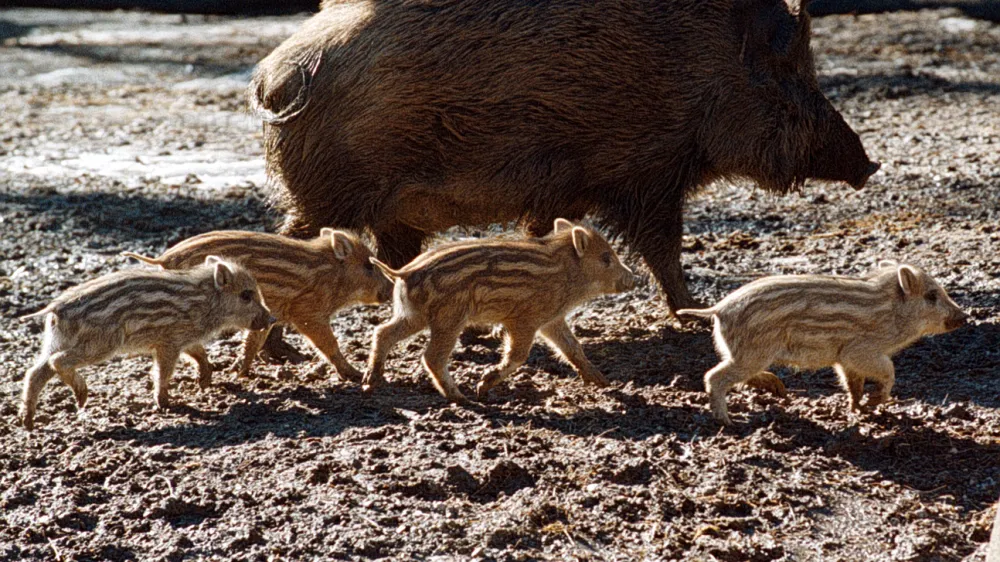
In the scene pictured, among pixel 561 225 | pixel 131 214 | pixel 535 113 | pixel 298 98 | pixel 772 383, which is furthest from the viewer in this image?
pixel 131 214

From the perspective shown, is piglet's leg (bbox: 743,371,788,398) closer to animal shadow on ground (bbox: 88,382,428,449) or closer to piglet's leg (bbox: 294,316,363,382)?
animal shadow on ground (bbox: 88,382,428,449)

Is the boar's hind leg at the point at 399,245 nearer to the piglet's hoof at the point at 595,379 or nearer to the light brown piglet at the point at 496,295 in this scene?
the light brown piglet at the point at 496,295

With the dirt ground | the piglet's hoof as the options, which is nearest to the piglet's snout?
the dirt ground

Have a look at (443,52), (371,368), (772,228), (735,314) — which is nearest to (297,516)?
(371,368)

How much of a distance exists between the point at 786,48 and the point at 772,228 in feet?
5.16

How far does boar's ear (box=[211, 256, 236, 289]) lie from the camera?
209 inches

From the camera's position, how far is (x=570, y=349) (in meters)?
5.42

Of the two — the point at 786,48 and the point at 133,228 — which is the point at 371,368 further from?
the point at 133,228

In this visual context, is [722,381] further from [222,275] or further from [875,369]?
[222,275]

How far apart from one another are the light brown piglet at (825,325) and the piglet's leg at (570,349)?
695 millimetres

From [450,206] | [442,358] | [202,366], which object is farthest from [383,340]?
[450,206]

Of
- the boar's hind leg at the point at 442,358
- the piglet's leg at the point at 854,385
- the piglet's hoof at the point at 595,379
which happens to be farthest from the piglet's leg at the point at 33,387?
the piglet's leg at the point at 854,385

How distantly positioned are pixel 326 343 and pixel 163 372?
2.35 feet

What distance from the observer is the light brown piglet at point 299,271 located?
5.59m
